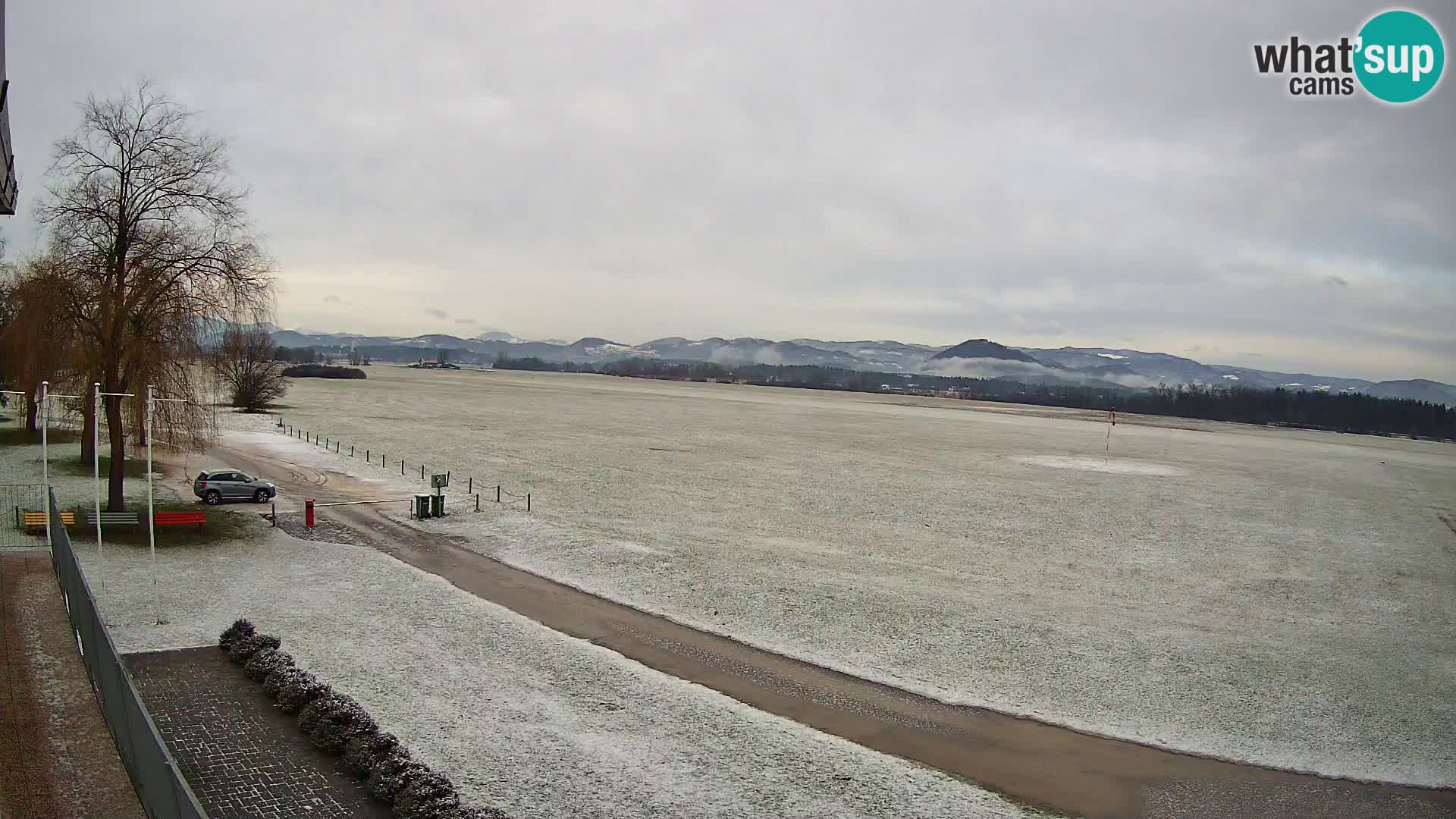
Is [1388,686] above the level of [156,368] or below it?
below

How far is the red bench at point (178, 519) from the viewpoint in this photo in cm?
2748

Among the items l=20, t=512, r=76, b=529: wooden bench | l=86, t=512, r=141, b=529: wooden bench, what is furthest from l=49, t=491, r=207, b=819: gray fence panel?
l=86, t=512, r=141, b=529: wooden bench

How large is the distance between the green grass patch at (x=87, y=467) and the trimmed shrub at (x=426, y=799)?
32.8 meters

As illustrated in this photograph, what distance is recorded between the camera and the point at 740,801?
1284cm

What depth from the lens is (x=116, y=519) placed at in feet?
89.2

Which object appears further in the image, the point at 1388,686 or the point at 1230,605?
the point at 1230,605

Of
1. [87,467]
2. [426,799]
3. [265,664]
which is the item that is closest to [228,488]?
[87,467]

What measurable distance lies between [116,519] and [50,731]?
18.0 meters

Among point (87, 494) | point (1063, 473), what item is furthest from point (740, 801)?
point (1063, 473)

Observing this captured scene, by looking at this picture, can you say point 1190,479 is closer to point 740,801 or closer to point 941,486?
point 941,486

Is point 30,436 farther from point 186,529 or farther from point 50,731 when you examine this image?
point 50,731

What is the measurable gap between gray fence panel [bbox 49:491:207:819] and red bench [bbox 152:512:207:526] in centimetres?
1150

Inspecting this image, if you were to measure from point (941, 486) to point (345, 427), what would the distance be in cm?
4792

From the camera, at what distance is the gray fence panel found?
26.7ft
